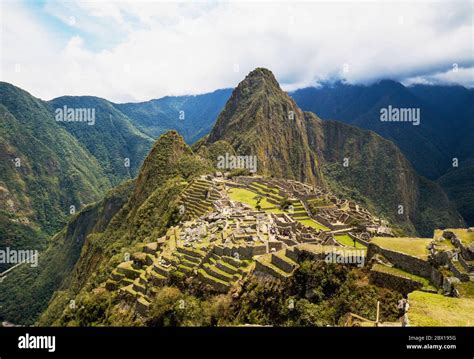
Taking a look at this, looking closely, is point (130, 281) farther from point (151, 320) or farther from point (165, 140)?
point (165, 140)

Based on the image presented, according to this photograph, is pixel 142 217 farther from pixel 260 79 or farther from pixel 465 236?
pixel 260 79

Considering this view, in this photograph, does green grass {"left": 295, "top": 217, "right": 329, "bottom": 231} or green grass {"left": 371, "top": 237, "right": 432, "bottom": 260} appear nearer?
green grass {"left": 371, "top": 237, "right": 432, "bottom": 260}

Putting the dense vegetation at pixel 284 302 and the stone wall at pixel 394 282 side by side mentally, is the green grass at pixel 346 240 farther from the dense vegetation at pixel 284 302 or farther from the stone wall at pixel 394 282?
the stone wall at pixel 394 282

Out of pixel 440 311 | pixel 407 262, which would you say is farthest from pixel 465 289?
pixel 407 262

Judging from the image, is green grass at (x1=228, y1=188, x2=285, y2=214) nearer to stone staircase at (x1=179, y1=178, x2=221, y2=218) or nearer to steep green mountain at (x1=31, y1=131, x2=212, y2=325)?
stone staircase at (x1=179, y1=178, x2=221, y2=218)

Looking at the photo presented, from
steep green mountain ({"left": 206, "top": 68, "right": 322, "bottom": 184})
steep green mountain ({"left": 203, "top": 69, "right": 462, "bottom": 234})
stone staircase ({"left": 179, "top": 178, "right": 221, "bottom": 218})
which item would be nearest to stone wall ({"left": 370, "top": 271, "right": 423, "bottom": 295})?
stone staircase ({"left": 179, "top": 178, "right": 221, "bottom": 218})

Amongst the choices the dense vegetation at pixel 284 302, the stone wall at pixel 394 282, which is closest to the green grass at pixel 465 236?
the stone wall at pixel 394 282

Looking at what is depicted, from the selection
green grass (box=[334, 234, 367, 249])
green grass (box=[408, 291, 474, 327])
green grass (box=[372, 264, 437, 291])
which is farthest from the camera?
green grass (box=[334, 234, 367, 249])
